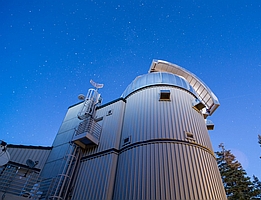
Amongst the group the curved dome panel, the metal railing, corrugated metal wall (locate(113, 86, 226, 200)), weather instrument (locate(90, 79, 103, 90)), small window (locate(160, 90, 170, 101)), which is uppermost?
the curved dome panel

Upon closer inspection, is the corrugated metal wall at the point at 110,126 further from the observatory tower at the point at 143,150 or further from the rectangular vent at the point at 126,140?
the rectangular vent at the point at 126,140

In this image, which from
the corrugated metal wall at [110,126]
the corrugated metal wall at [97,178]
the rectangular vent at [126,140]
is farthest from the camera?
the corrugated metal wall at [110,126]

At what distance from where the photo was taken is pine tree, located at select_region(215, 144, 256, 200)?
16.5m

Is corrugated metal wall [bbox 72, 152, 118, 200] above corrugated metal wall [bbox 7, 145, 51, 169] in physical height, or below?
below

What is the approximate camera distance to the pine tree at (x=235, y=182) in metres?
16.5

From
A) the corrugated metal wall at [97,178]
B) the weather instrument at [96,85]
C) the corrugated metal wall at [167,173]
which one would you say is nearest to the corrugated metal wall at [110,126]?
the corrugated metal wall at [97,178]

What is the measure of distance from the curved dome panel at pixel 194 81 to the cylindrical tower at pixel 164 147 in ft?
10.0

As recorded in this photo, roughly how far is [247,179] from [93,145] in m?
16.7

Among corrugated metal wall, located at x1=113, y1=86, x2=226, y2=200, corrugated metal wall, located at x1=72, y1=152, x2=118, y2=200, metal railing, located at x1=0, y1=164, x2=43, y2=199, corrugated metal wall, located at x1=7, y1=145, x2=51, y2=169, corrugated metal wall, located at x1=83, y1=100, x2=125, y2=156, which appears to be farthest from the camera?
corrugated metal wall, located at x1=7, y1=145, x2=51, y2=169

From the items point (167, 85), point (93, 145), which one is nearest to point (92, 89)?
point (93, 145)

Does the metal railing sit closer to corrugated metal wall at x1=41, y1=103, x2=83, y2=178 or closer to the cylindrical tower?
corrugated metal wall at x1=41, y1=103, x2=83, y2=178

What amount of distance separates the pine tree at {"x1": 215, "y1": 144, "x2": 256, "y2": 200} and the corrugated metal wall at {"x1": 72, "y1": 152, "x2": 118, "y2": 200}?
1451 centimetres

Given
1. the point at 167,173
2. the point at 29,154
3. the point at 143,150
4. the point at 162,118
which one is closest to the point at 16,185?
the point at 143,150

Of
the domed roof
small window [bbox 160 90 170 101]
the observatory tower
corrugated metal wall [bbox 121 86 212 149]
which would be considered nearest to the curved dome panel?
the observatory tower
